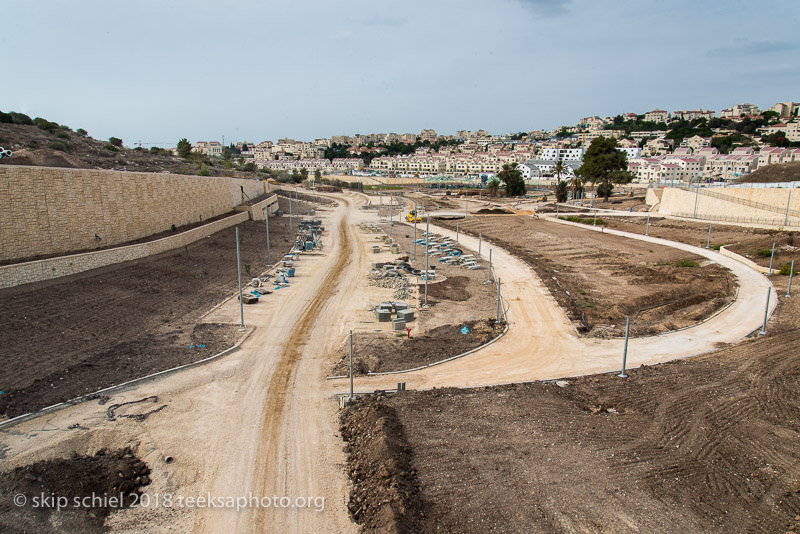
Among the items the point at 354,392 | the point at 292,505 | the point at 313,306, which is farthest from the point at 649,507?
the point at 313,306

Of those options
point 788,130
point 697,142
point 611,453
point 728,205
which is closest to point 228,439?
point 611,453

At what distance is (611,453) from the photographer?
459 inches

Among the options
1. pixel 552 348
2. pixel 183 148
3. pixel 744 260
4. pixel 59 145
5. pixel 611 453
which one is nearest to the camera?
pixel 611 453

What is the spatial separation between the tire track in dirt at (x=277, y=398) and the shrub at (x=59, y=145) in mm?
41422

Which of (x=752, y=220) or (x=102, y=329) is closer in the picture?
(x=102, y=329)

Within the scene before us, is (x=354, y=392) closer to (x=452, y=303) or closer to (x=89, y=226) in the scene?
(x=452, y=303)

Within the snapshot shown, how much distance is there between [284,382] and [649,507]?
11.1 meters

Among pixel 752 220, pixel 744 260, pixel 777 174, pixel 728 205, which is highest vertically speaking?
pixel 777 174

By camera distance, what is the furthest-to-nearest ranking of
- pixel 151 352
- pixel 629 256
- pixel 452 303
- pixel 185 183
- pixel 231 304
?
1. pixel 629 256
2. pixel 185 183
3. pixel 452 303
4. pixel 231 304
5. pixel 151 352

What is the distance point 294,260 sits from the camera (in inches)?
1524

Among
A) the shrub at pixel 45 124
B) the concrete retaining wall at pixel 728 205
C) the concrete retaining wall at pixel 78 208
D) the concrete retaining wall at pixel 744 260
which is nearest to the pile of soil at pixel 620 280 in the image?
the concrete retaining wall at pixel 744 260

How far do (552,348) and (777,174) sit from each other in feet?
240

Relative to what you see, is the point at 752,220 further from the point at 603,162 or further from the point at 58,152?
the point at 58,152

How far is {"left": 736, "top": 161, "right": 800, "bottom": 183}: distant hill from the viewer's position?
6725cm
